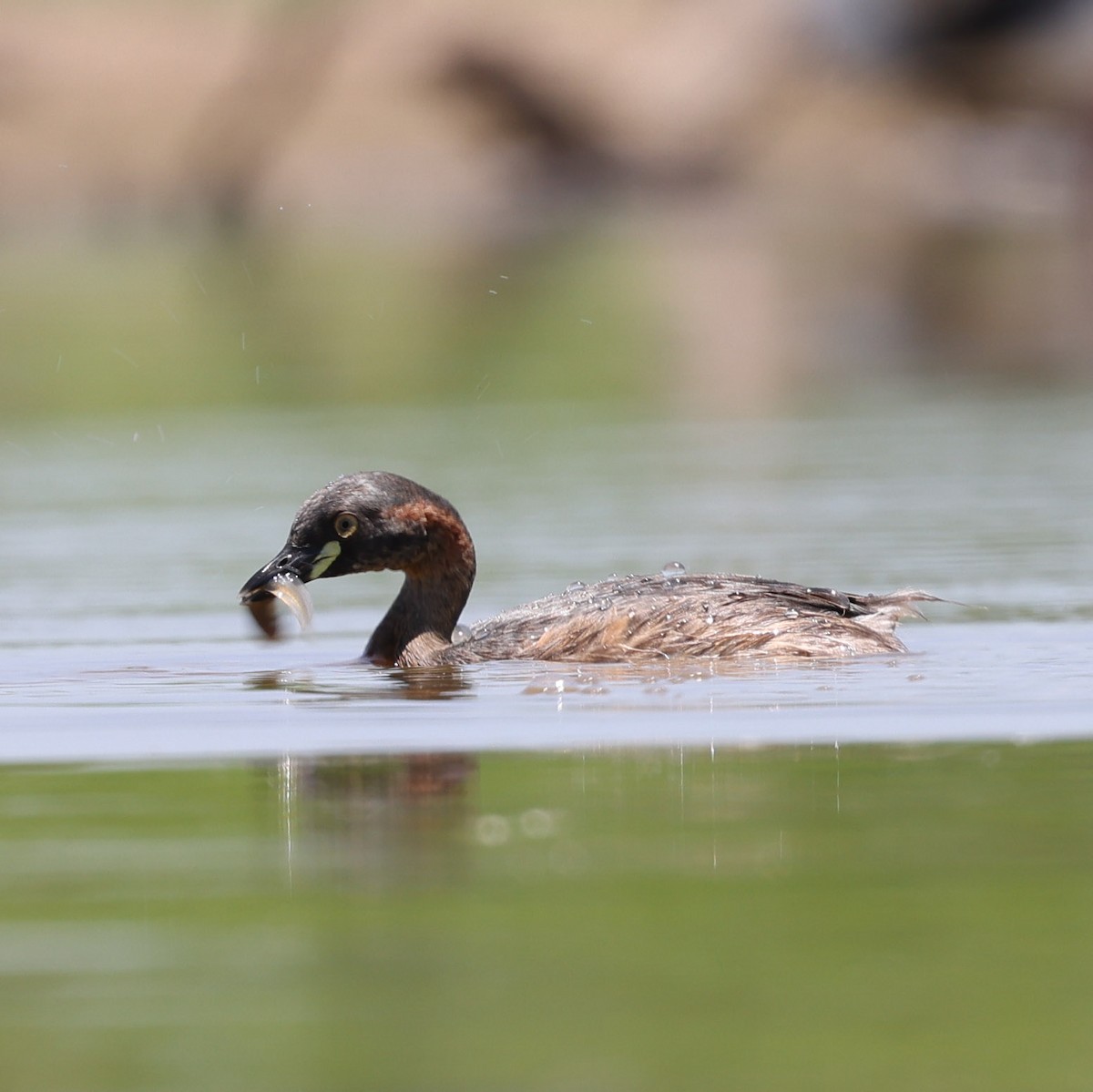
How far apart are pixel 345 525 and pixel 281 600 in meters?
0.44

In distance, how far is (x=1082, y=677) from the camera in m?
9.64

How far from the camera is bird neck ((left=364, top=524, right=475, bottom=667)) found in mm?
11352

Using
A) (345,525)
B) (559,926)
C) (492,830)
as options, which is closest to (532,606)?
(345,525)

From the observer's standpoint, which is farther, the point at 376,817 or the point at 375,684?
the point at 375,684

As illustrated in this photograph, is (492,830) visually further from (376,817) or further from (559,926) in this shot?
(559,926)

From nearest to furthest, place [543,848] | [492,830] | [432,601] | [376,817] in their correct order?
[543,848] < [492,830] < [376,817] < [432,601]

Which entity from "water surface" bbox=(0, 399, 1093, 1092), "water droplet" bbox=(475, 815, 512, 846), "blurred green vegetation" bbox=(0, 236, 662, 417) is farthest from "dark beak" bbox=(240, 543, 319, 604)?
"blurred green vegetation" bbox=(0, 236, 662, 417)

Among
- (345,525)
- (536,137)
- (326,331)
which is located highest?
(536,137)

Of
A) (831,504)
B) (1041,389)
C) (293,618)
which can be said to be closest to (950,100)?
(1041,389)

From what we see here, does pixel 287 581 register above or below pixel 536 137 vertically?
below

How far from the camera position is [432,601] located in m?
11.5

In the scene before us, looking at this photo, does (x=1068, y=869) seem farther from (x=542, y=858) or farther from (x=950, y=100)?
(x=950, y=100)

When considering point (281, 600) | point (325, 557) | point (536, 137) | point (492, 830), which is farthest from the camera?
point (536, 137)

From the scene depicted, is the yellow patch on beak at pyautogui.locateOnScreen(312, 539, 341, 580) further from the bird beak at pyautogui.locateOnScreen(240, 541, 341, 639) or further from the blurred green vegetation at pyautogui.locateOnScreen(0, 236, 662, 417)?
the blurred green vegetation at pyautogui.locateOnScreen(0, 236, 662, 417)
